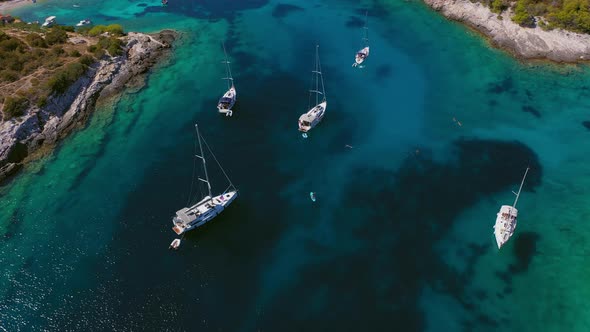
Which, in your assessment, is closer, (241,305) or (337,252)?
(241,305)

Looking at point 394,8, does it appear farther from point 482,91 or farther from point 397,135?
point 397,135

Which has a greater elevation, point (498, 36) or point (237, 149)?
point (498, 36)

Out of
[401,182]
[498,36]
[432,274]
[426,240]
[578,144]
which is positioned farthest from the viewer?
[498,36]

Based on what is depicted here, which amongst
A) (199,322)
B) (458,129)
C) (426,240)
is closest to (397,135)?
(458,129)

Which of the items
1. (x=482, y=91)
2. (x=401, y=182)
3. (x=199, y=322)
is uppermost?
(x=482, y=91)

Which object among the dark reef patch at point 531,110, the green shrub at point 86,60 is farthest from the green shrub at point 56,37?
the dark reef patch at point 531,110

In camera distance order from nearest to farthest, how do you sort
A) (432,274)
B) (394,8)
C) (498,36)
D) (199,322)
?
(199,322), (432,274), (498,36), (394,8)

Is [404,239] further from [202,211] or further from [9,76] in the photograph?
[9,76]

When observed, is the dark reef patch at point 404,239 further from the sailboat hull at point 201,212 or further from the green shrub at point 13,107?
the green shrub at point 13,107
